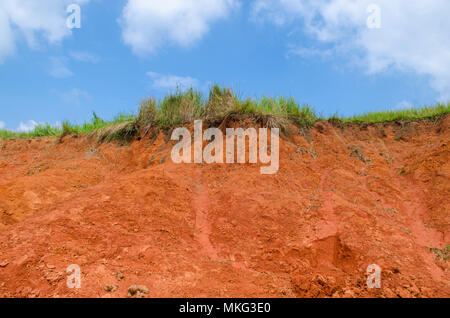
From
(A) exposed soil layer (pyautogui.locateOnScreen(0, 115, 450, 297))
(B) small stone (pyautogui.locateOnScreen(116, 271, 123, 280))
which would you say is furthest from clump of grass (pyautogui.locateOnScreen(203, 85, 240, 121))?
(B) small stone (pyautogui.locateOnScreen(116, 271, 123, 280))

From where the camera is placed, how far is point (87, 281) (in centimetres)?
273

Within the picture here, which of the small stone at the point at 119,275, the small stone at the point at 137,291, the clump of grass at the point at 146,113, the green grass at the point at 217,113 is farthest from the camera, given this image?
the clump of grass at the point at 146,113

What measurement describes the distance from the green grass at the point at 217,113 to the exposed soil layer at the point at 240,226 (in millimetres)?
712

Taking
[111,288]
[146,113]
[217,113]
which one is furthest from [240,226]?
[146,113]

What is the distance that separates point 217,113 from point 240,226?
11.3ft

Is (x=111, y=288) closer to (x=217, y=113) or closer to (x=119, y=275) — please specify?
(x=119, y=275)

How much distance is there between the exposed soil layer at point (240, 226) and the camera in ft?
9.39

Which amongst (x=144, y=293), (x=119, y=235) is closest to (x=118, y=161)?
(x=119, y=235)

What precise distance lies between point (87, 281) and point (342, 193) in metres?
4.21

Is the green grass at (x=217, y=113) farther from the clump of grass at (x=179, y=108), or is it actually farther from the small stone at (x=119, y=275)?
the small stone at (x=119, y=275)

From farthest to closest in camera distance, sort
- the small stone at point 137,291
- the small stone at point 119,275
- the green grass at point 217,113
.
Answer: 1. the green grass at point 217,113
2. the small stone at point 119,275
3. the small stone at point 137,291

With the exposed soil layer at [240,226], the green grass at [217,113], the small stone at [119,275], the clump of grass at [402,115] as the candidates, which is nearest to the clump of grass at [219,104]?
the green grass at [217,113]

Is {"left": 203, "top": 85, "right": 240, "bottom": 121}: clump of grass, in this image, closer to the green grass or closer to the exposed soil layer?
the green grass
